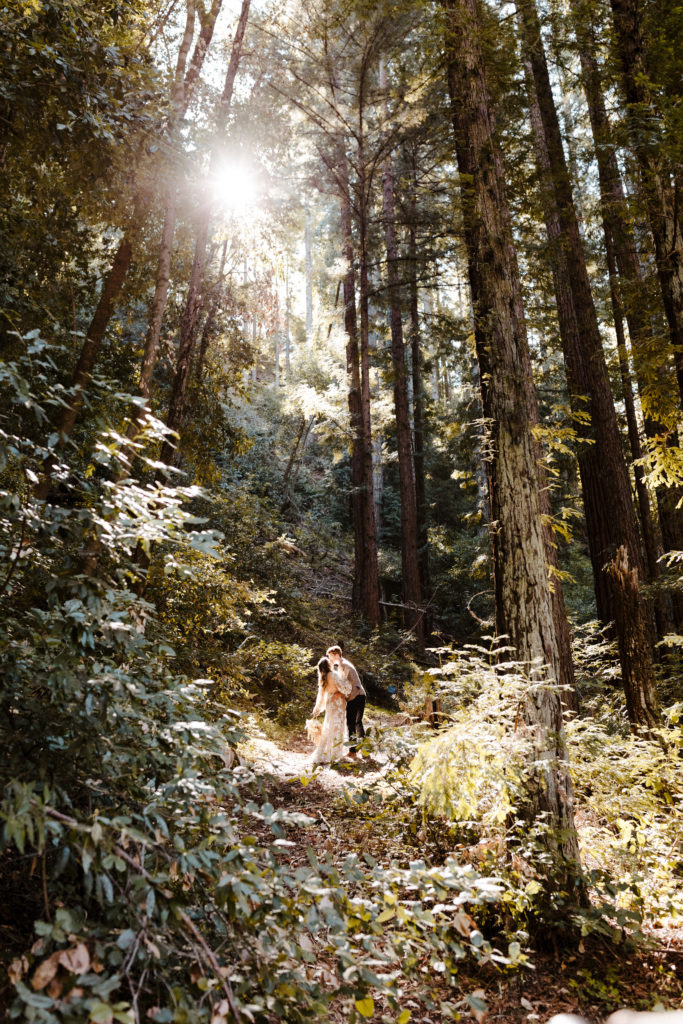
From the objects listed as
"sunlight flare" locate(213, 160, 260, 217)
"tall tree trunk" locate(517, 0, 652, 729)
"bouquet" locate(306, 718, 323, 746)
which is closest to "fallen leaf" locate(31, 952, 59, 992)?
"bouquet" locate(306, 718, 323, 746)

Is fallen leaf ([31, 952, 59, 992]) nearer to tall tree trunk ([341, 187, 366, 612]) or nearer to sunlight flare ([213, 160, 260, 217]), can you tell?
sunlight flare ([213, 160, 260, 217])

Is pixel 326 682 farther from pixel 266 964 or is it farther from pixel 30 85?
pixel 30 85

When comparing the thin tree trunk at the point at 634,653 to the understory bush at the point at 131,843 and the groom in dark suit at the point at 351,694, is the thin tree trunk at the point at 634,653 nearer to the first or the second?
the groom in dark suit at the point at 351,694

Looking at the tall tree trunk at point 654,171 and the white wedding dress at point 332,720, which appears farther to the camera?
the white wedding dress at point 332,720

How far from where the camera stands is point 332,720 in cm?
797

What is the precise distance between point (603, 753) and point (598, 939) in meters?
1.94

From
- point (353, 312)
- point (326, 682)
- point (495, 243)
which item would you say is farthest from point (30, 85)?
point (353, 312)

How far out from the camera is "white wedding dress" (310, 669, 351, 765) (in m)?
7.86

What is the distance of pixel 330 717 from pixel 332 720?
5cm

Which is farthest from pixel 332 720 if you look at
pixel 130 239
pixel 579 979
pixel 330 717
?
pixel 130 239

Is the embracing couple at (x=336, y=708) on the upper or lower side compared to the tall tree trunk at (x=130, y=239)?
lower

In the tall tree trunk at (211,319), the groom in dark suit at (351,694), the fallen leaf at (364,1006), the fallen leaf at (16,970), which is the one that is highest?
the tall tree trunk at (211,319)

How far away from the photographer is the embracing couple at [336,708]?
7906mm

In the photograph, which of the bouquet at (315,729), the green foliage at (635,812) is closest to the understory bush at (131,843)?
the green foliage at (635,812)
